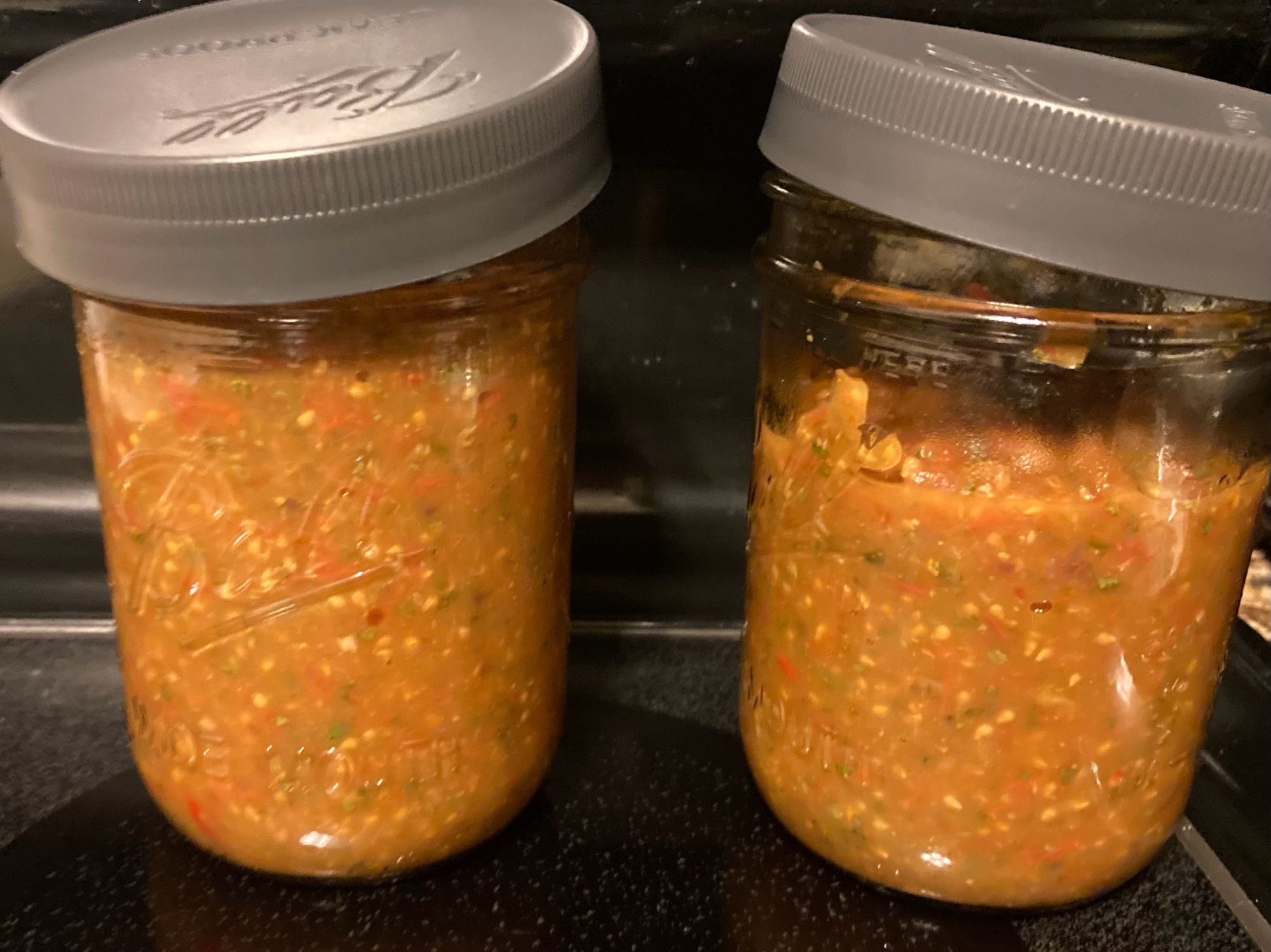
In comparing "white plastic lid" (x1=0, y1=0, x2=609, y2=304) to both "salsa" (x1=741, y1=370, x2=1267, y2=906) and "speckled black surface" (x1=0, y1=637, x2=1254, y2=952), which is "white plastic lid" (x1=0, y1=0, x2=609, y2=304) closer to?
"salsa" (x1=741, y1=370, x2=1267, y2=906)

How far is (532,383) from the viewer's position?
516 millimetres

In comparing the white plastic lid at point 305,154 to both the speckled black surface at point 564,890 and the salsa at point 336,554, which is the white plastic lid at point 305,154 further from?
the speckled black surface at point 564,890

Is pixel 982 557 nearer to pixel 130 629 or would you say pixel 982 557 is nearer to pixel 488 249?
pixel 488 249

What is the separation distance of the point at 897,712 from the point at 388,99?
374 millimetres

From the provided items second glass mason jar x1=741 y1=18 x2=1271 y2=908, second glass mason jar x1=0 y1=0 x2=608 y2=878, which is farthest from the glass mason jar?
second glass mason jar x1=0 y1=0 x2=608 y2=878

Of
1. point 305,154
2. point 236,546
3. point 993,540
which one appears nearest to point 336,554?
point 236,546

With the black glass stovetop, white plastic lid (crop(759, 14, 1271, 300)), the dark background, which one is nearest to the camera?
white plastic lid (crop(759, 14, 1271, 300))

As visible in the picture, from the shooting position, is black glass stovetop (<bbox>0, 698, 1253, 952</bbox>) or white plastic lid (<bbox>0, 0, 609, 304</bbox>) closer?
white plastic lid (<bbox>0, 0, 609, 304</bbox>)

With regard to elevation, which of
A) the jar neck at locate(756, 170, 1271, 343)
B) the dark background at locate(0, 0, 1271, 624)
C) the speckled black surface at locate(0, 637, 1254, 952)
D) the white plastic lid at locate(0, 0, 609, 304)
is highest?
the white plastic lid at locate(0, 0, 609, 304)

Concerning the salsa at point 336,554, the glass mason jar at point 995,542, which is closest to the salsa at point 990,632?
the glass mason jar at point 995,542

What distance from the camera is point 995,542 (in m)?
0.48

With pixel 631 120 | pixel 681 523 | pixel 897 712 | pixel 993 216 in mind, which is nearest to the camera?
pixel 993 216

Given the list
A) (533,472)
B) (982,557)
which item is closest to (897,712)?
(982,557)

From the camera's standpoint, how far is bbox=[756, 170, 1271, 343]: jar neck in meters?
0.45
